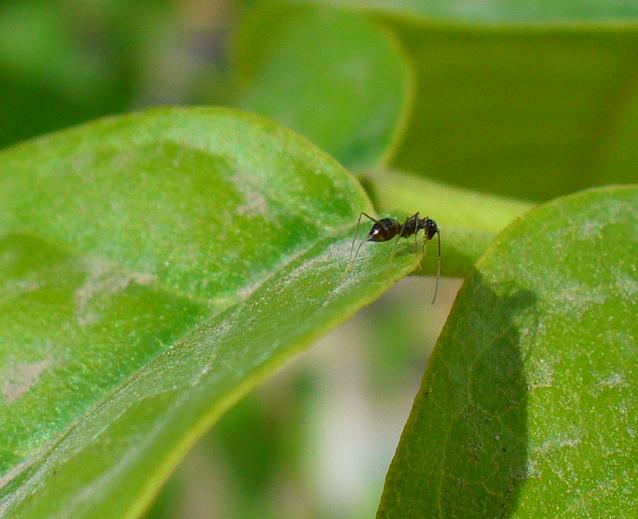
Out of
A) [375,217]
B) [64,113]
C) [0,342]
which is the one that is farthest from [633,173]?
[64,113]

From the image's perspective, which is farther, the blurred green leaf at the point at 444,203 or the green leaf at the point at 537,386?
the blurred green leaf at the point at 444,203

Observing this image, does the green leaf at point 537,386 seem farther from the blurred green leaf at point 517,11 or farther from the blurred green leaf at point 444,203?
the blurred green leaf at point 517,11

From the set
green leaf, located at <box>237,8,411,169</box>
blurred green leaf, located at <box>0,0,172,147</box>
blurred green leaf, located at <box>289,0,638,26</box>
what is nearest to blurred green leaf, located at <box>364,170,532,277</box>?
green leaf, located at <box>237,8,411,169</box>

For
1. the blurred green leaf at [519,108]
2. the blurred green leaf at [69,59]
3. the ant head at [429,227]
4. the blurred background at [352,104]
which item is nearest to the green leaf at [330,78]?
the blurred background at [352,104]

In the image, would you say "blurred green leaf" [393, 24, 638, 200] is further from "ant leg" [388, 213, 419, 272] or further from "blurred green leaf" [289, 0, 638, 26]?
"ant leg" [388, 213, 419, 272]

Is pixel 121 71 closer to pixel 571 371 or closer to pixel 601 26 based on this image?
pixel 601 26

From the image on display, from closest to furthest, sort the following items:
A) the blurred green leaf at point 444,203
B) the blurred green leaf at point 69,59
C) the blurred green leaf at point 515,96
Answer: the blurred green leaf at point 444,203 → the blurred green leaf at point 515,96 → the blurred green leaf at point 69,59
